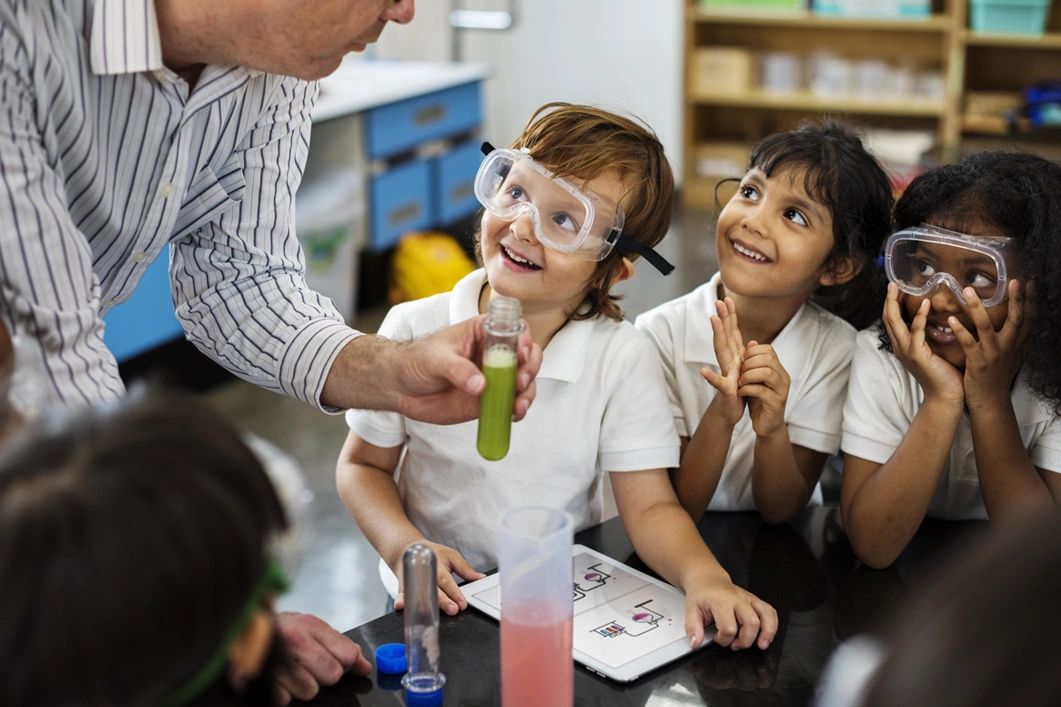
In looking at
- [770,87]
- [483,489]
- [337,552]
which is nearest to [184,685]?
[483,489]

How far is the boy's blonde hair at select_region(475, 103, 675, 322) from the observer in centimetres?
159

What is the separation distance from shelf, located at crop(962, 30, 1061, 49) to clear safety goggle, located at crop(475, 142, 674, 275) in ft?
14.7

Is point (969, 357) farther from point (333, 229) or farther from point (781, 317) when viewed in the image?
point (333, 229)

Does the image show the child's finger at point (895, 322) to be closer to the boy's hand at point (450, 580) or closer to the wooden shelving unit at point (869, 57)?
the boy's hand at point (450, 580)

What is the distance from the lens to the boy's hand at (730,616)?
1191mm

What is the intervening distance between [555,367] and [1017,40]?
15.3 feet

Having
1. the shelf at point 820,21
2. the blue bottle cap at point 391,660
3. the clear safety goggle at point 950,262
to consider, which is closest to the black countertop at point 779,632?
the blue bottle cap at point 391,660

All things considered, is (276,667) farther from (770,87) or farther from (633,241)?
(770,87)

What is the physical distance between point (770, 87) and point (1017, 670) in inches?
228

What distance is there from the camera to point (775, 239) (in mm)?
1643

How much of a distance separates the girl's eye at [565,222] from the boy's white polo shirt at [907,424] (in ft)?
1.53

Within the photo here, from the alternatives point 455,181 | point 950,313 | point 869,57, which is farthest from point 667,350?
point 869,57

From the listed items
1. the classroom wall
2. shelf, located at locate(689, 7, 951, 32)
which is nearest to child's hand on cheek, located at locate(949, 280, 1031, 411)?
shelf, located at locate(689, 7, 951, 32)

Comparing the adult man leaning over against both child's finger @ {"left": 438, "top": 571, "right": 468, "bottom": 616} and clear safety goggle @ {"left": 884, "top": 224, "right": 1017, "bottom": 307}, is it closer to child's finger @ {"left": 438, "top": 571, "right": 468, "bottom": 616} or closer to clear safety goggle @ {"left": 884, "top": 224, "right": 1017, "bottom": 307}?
child's finger @ {"left": 438, "top": 571, "right": 468, "bottom": 616}
